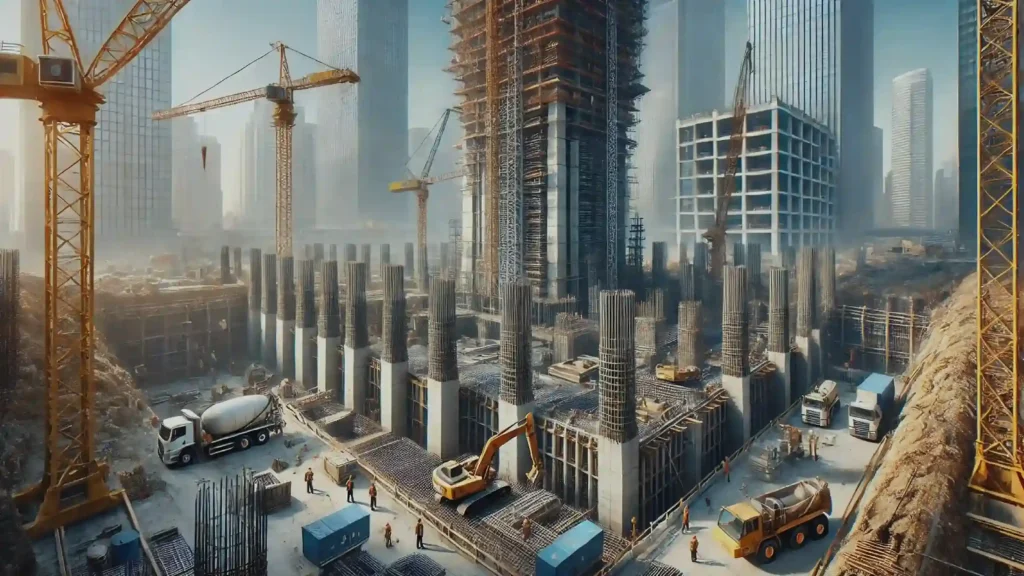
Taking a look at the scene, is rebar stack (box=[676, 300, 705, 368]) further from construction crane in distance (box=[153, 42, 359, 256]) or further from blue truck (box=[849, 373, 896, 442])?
construction crane in distance (box=[153, 42, 359, 256])

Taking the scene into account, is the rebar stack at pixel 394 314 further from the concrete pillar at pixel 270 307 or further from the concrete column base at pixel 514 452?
the concrete pillar at pixel 270 307

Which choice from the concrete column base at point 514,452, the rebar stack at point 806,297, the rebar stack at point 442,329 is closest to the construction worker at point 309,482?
the rebar stack at point 442,329

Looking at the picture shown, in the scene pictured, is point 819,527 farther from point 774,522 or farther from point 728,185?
point 728,185

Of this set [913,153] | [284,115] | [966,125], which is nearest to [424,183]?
[284,115]

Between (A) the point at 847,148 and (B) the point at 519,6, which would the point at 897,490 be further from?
(A) the point at 847,148

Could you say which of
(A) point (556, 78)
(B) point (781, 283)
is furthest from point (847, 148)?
(B) point (781, 283)

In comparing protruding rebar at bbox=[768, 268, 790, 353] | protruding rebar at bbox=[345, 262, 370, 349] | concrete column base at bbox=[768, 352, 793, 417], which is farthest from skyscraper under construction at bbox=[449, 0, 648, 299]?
concrete column base at bbox=[768, 352, 793, 417]
